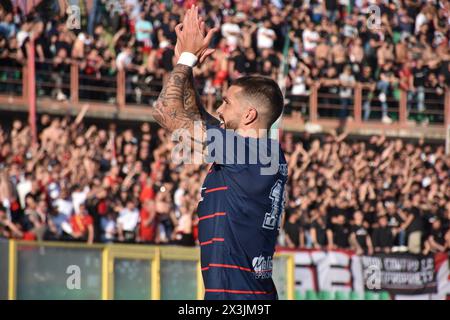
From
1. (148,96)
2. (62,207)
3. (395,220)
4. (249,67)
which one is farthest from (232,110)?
(148,96)

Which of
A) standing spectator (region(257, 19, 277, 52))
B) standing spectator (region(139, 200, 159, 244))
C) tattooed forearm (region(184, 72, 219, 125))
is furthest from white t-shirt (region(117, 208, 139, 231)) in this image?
tattooed forearm (region(184, 72, 219, 125))

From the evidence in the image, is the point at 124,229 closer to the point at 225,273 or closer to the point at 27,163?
the point at 27,163

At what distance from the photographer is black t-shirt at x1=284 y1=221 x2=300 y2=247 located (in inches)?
754

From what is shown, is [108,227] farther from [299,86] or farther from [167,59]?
[299,86]

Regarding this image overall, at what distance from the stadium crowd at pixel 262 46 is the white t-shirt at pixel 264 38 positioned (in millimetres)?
27

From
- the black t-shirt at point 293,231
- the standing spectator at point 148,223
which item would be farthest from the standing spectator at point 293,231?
the standing spectator at point 148,223

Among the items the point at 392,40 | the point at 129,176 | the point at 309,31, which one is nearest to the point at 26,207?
the point at 129,176

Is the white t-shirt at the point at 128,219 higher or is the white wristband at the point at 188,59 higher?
the white wristband at the point at 188,59

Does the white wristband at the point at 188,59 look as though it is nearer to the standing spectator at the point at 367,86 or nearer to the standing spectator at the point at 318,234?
the standing spectator at the point at 318,234

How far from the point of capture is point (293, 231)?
19.2 meters

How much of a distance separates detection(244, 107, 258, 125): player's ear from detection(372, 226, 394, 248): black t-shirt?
48.0ft

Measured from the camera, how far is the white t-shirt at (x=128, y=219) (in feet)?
58.5

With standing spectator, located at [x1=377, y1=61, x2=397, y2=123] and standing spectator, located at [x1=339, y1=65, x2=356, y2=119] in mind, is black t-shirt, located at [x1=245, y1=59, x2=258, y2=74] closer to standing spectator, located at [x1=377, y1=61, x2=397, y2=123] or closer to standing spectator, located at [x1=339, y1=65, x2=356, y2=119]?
standing spectator, located at [x1=339, y1=65, x2=356, y2=119]

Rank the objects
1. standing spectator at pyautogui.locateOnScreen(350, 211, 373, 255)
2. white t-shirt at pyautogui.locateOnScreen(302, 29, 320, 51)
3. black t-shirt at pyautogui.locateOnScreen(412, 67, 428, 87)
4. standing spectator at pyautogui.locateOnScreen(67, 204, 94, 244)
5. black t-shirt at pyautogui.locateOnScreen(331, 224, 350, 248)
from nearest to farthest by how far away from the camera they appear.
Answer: standing spectator at pyautogui.locateOnScreen(67, 204, 94, 244) → black t-shirt at pyautogui.locateOnScreen(331, 224, 350, 248) → standing spectator at pyautogui.locateOnScreen(350, 211, 373, 255) → white t-shirt at pyautogui.locateOnScreen(302, 29, 320, 51) → black t-shirt at pyautogui.locateOnScreen(412, 67, 428, 87)
